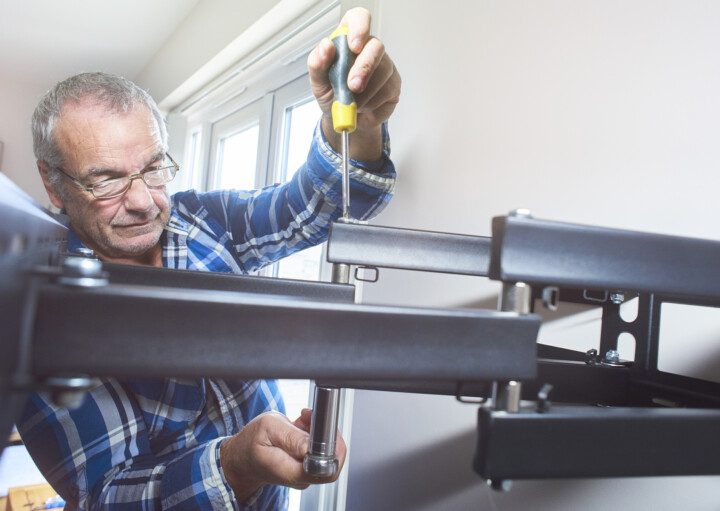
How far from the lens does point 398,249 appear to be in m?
0.45

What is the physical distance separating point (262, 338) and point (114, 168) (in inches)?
29.7

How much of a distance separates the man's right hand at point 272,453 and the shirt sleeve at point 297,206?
38cm

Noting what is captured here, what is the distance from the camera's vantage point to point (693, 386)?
457 millimetres

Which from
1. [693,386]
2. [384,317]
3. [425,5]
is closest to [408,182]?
[425,5]

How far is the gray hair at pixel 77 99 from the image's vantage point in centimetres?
89

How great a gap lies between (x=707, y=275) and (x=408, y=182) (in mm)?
687

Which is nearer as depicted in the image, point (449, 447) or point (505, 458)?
point (505, 458)

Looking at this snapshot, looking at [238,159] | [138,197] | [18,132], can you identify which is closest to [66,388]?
[138,197]

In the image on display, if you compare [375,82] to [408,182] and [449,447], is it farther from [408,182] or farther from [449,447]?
[449,447]

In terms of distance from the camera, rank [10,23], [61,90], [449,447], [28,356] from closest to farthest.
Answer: [28,356], [449,447], [61,90], [10,23]

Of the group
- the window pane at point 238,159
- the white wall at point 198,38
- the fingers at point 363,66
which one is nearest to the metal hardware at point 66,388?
the fingers at point 363,66

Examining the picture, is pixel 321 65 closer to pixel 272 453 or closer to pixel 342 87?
pixel 342 87


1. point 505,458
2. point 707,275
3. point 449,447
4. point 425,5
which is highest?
point 425,5

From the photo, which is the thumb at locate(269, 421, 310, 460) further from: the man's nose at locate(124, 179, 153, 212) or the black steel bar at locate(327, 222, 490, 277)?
the man's nose at locate(124, 179, 153, 212)
